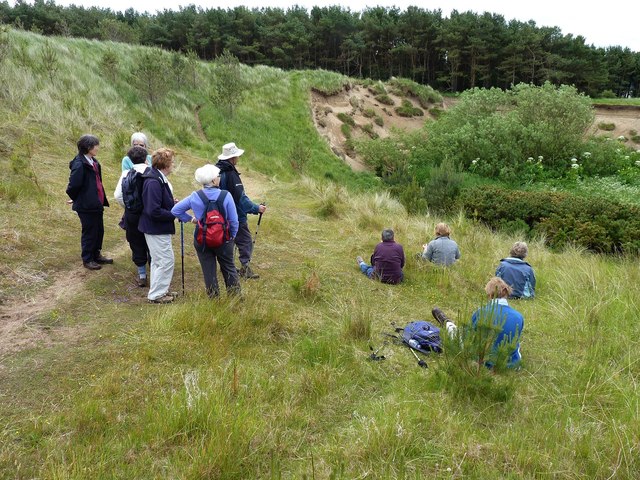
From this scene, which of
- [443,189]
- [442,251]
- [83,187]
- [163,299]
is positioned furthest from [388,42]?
[163,299]

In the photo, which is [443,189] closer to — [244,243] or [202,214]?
[244,243]

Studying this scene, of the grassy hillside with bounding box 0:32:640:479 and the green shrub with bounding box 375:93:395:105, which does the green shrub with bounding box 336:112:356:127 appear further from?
the grassy hillside with bounding box 0:32:640:479

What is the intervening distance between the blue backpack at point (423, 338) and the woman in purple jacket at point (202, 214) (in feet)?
6.29

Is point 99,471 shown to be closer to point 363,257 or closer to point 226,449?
point 226,449

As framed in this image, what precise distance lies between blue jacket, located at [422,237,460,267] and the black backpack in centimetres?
453

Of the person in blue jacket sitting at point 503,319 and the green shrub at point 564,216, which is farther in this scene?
the green shrub at point 564,216

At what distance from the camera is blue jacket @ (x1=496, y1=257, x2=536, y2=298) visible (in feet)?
20.8

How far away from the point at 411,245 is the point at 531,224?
4.67m

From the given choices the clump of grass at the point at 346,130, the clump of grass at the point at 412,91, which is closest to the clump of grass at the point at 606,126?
the clump of grass at the point at 412,91

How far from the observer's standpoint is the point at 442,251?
733cm

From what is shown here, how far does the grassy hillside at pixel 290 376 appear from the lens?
2.77 metres

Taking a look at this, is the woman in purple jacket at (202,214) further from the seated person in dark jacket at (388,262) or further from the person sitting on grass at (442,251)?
the person sitting on grass at (442,251)

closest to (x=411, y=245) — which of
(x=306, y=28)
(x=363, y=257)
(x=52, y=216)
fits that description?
(x=363, y=257)

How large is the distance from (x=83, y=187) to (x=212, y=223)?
1951mm
